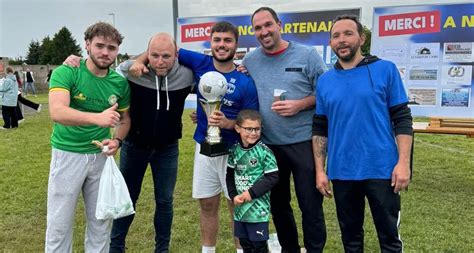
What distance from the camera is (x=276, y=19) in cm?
332

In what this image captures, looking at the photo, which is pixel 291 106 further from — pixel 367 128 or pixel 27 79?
pixel 27 79

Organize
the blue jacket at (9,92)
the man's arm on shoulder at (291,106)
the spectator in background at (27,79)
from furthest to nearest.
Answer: the spectator in background at (27,79), the blue jacket at (9,92), the man's arm on shoulder at (291,106)

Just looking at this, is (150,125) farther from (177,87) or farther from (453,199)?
(453,199)

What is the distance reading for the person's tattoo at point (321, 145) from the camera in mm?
3145

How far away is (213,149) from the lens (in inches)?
122

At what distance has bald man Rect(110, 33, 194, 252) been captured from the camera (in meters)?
3.30

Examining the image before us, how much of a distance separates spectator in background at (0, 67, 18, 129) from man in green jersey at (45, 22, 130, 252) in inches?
460

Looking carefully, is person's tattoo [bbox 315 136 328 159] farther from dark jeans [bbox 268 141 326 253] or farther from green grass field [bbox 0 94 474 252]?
green grass field [bbox 0 94 474 252]

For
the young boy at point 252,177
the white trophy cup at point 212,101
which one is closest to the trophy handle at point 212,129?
the white trophy cup at point 212,101

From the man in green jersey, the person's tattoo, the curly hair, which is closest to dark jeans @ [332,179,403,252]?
the person's tattoo

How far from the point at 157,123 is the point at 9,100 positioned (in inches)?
455

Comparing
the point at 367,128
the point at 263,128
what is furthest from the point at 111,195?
the point at 367,128

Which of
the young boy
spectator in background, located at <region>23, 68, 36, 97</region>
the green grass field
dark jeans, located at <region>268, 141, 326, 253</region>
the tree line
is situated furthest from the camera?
the tree line

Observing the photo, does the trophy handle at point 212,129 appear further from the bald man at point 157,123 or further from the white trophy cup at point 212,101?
the bald man at point 157,123
